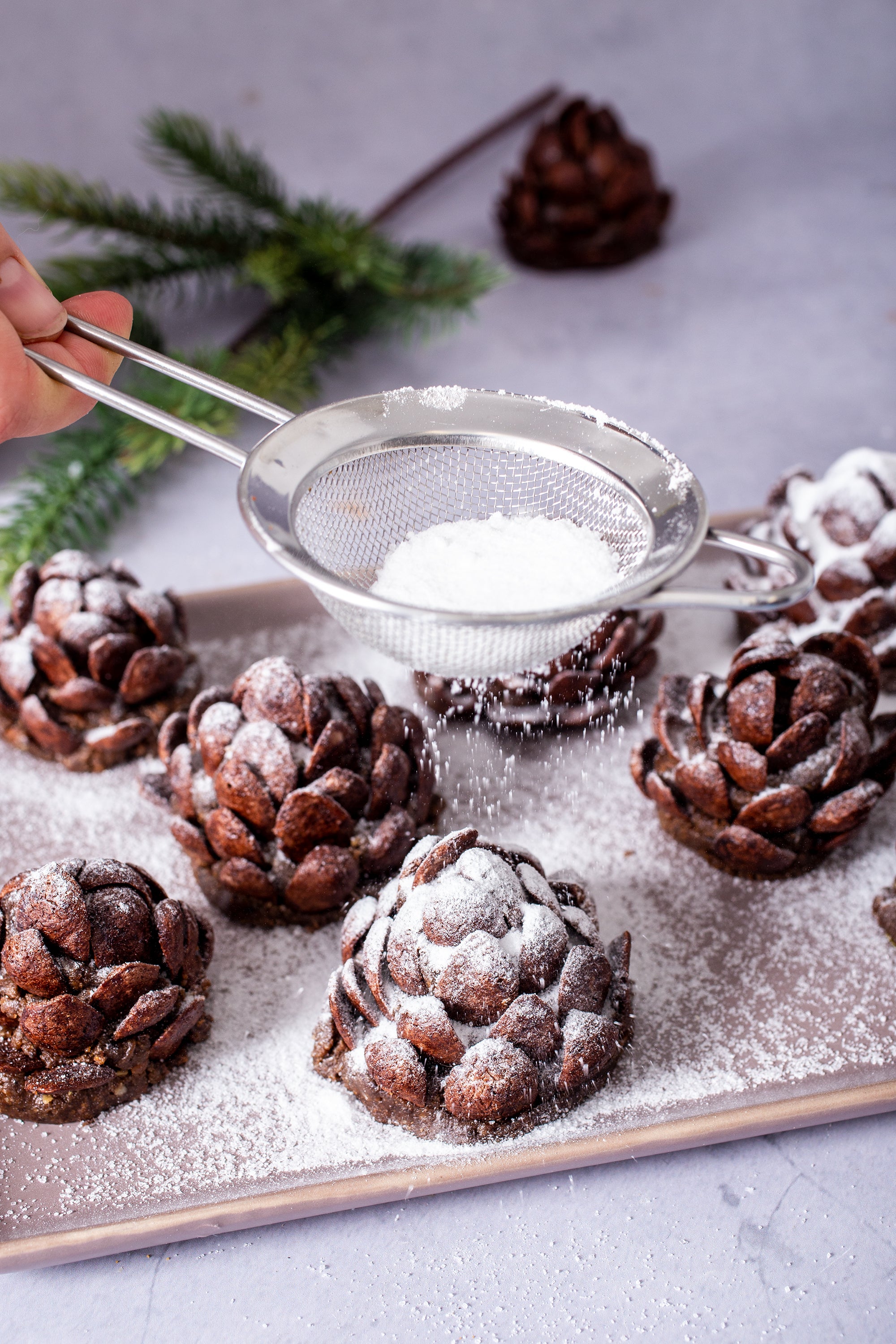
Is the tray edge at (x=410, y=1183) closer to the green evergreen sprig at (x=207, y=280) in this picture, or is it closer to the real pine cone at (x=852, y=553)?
the real pine cone at (x=852, y=553)

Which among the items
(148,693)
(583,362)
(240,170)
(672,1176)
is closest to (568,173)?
(583,362)

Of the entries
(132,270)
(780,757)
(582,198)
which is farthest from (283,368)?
(780,757)

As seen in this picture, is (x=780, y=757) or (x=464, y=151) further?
(x=464, y=151)

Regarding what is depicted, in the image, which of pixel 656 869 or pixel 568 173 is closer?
pixel 656 869

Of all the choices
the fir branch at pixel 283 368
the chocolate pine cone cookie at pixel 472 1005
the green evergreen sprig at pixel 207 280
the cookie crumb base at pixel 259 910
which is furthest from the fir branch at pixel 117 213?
the chocolate pine cone cookie at pixel 472 1005

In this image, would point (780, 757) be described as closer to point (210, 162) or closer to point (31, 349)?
point (31, 349)

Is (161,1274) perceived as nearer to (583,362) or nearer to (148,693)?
(148,693)
